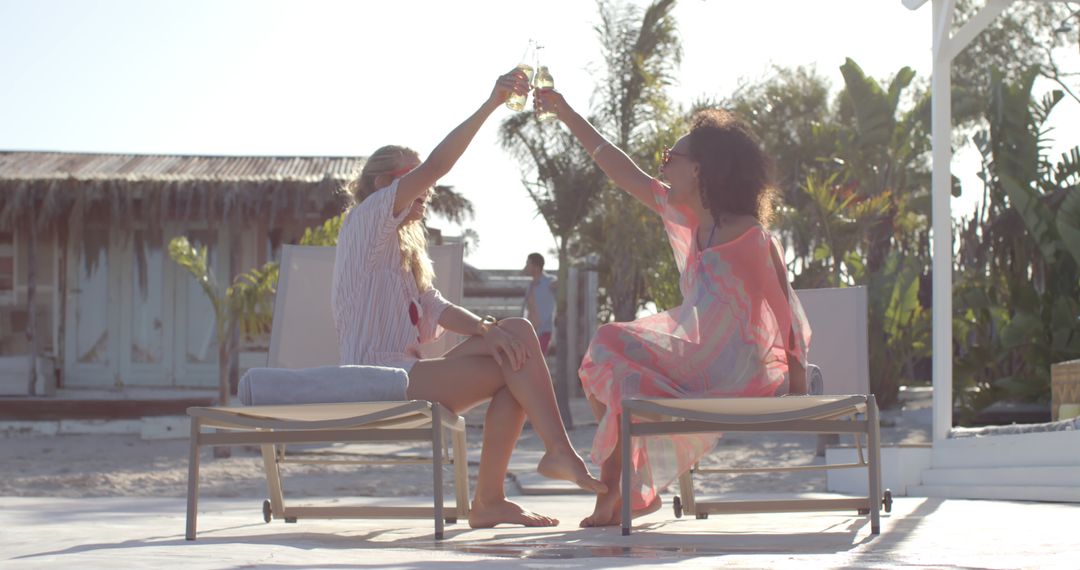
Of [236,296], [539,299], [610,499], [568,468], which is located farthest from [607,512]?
[539,299]

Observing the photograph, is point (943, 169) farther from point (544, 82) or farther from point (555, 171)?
point (555, 171)

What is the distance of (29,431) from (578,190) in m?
6.30

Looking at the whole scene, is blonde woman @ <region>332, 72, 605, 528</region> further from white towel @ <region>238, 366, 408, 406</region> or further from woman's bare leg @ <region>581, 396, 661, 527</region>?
white towel @ <region>238, 366, 408, 406</region>

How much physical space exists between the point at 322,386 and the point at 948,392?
14.5ft

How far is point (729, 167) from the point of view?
390cm

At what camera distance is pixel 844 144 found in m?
15.8

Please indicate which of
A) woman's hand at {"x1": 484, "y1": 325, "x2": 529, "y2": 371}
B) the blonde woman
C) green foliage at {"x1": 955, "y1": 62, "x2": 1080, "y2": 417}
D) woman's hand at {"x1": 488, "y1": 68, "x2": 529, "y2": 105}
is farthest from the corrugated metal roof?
woman's hand at {"x1": 484, "y1": 325, "x2": 529, "y2": 371}

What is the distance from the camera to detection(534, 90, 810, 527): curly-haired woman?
3.77 metres

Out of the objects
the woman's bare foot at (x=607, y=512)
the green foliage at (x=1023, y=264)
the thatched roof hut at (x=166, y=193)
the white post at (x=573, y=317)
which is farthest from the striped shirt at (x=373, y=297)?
the white post at (x=573, y=317)

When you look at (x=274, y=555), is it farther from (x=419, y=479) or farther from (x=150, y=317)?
(x=150, y=317)

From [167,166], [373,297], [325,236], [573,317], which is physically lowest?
[373,297]

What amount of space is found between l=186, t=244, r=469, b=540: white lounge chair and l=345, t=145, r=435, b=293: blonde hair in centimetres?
46

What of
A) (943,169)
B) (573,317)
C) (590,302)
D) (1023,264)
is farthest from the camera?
(590,302)

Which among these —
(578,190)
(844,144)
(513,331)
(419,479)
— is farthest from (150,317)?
(513,331)
